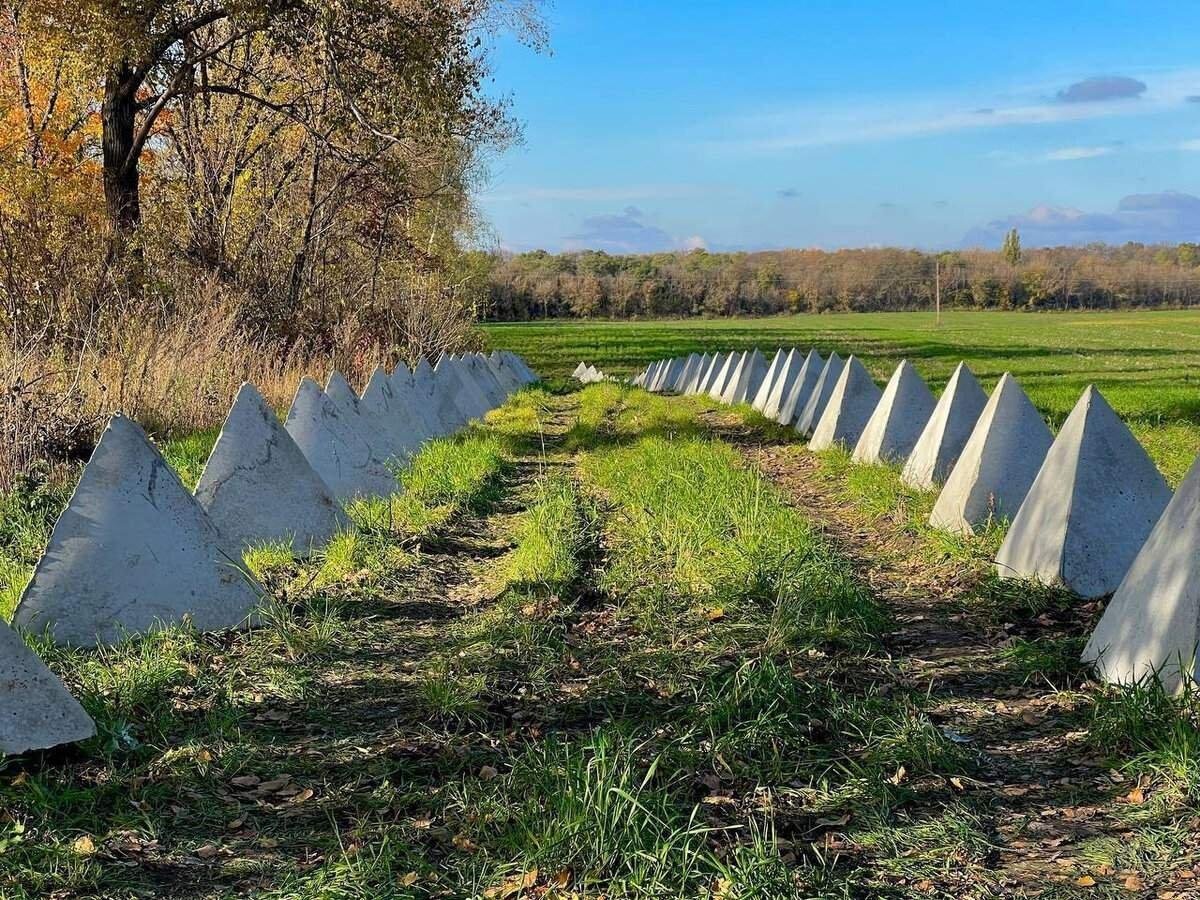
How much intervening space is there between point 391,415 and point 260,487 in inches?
167

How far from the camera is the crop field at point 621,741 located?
2.98 m

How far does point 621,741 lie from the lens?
3.57 metres

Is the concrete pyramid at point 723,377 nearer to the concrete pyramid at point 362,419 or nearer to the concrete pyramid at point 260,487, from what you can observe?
the concrete pyramid at point 362,419

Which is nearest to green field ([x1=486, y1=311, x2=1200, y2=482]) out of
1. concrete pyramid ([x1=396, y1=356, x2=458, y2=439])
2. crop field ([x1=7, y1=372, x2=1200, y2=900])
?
crop field ([x1=7, y1=372, x2=1200, y2=900])

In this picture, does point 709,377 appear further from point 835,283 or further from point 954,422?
point 835,283

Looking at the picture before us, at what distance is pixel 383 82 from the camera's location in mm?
16938

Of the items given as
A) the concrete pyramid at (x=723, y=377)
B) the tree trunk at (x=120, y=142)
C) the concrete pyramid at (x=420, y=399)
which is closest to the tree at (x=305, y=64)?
the tree trunk at (x=120, y=142)

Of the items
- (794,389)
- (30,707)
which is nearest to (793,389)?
(794,389)

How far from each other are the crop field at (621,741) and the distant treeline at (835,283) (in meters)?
87.3

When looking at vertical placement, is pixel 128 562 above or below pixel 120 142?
below

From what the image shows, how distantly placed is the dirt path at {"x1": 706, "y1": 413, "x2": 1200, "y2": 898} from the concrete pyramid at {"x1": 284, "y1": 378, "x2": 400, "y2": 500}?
3754mm

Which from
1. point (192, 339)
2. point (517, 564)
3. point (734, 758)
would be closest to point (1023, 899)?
point (734, 758)

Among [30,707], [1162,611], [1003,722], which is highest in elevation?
[1162,611]

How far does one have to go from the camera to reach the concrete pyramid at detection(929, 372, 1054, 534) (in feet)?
22.0
